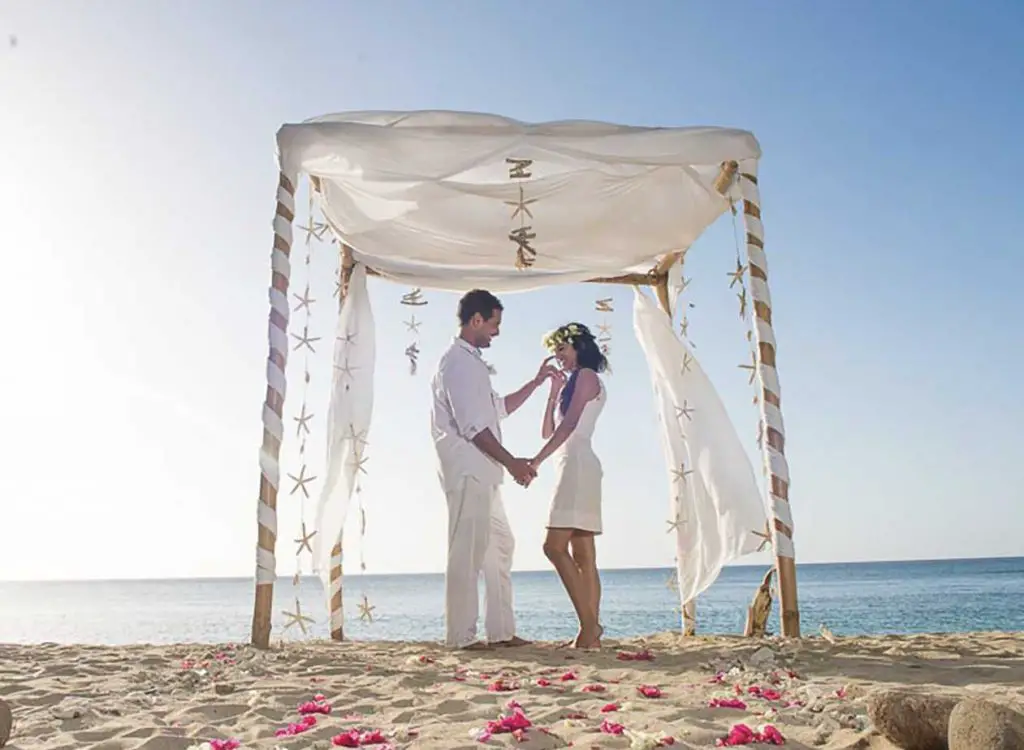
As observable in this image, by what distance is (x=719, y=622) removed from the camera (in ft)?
62.6

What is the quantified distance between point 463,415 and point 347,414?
1454mm

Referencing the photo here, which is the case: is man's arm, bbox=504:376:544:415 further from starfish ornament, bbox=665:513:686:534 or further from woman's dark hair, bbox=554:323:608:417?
starfish ornament, bbox=665:513:686:534

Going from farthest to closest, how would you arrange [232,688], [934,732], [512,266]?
[512,266] < [232,688] < [934,732]

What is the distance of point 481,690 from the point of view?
352cm

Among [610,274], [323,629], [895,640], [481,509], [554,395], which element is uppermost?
[610,274]

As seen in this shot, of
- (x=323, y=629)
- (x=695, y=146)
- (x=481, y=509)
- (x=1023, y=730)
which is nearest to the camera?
(x=1023, y=730)

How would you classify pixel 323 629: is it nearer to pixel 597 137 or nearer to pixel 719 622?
pixel 719 622

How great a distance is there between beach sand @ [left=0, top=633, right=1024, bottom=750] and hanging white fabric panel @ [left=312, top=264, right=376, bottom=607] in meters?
0.93

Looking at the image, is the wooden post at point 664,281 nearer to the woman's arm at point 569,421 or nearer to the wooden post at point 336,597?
the woman's arm at point 569,421

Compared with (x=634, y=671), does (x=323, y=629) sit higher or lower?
lower

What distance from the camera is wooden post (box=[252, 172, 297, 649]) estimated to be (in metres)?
5.14

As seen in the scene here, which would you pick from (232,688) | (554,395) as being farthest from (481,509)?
(232,688)

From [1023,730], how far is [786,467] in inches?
132

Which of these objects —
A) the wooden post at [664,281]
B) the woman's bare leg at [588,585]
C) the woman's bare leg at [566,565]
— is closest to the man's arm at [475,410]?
the woman's bare leg at [566,565]
